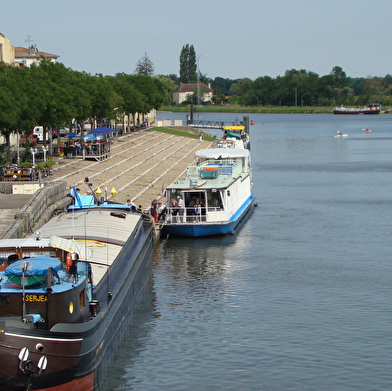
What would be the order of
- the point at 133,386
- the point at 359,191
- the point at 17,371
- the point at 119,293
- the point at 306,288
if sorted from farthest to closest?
the point at 359,191, the point at 306,288, the point at 119,293, the point at 133,386, the point at 17,371

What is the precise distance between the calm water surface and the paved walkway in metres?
7.23

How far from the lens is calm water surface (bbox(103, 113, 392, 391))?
62.9 feet

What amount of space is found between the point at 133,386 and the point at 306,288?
1054 cm

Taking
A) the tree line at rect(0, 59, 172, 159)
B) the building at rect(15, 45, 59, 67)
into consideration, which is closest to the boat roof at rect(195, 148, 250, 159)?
the tree line at rect(0, 59, 172, 159)

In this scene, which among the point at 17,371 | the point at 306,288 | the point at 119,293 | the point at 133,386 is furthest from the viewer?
the point at 306,288

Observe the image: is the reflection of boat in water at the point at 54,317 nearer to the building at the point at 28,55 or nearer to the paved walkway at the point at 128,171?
the paved walkway at the point at 128,171

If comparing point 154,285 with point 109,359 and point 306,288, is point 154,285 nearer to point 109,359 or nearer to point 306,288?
point 306,288

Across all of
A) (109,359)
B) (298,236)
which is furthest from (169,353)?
(298,236)

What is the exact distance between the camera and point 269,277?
28734mm

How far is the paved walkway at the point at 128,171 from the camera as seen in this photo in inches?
1619

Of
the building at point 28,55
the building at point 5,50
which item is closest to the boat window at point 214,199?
the building at point 5,50

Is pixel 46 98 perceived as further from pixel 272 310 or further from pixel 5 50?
pixel 272 310

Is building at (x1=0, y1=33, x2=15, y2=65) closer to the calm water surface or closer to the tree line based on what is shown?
the tree line

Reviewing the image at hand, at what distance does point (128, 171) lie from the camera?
177 ft
